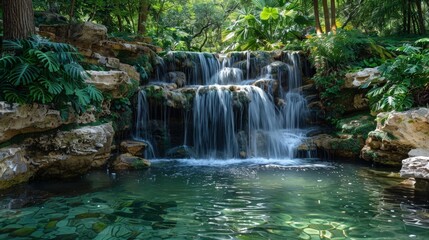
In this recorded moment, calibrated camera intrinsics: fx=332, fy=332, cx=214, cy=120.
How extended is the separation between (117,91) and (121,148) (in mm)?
1659

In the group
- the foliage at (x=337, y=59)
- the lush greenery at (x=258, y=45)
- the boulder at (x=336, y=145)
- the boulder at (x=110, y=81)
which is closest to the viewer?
the lush greenery at (x=258, y=45)

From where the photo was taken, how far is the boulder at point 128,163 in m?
7.89

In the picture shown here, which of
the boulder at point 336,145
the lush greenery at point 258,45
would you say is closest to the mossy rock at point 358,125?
the boulder at point 336,145

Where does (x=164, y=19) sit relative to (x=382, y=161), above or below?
above

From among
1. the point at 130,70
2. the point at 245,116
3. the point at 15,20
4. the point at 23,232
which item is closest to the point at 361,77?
the point at 245,116

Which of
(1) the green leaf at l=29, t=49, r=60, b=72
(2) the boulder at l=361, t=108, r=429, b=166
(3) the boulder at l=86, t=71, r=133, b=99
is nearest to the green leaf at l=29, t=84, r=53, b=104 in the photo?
(1) the green leaf at l=29, t=49, r=60, b=72

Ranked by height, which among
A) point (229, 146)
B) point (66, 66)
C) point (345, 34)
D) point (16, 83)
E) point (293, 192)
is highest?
point (345, 34)

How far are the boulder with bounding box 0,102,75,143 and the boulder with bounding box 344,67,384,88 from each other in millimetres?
8347

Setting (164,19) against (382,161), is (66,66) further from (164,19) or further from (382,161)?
(164,19)

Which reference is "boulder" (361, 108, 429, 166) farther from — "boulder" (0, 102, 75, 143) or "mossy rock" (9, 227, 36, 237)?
"mossy rock" (9, 227, 36, 237)

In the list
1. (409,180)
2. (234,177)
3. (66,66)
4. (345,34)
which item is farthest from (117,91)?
(345,34)

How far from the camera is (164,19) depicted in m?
21.4

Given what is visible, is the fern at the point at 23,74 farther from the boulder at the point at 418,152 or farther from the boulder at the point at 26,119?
the boulder at the point at 418,152

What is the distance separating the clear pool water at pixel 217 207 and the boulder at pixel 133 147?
1618 mm
